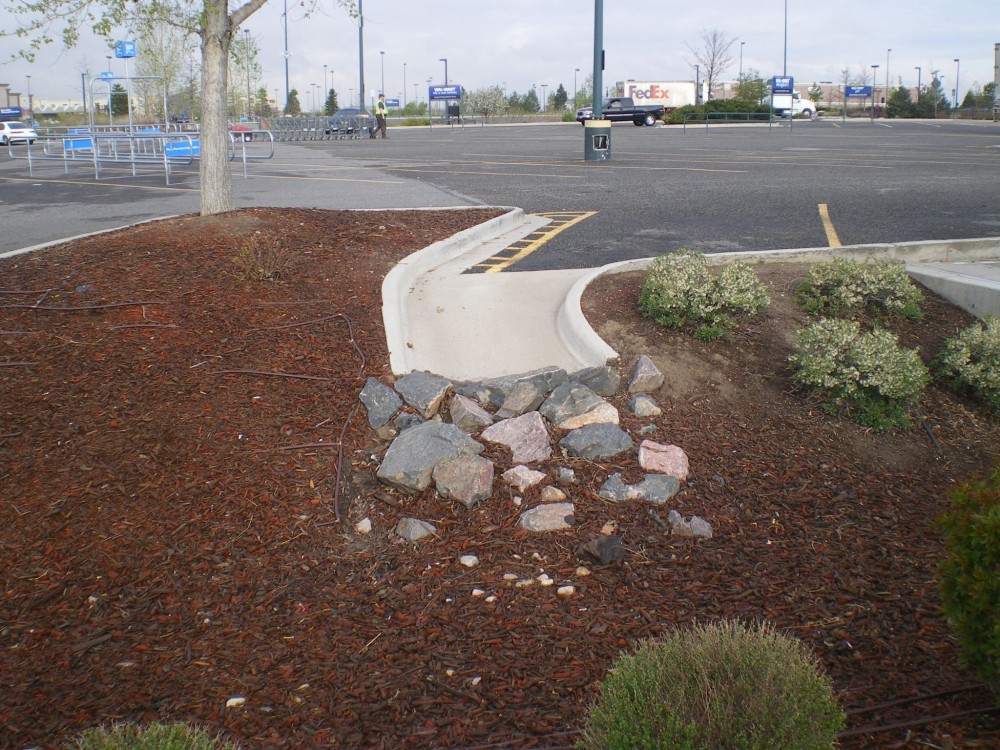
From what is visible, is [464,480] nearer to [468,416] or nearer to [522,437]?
[522,437]

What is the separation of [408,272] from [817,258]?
403 centimetres

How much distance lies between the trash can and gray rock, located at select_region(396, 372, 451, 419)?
1645 centimetres

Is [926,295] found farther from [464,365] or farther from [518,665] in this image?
[518,665]

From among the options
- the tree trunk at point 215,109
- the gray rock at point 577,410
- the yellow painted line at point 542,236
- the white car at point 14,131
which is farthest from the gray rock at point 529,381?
the white car at point 14,131

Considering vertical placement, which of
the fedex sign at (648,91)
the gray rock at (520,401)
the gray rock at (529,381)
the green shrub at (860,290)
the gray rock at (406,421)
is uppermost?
the fedex sign at (648,91)

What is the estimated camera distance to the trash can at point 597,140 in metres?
21.6

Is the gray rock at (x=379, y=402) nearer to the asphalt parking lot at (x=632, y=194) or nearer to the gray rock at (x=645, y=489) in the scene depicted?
the gray rock at (x=645, y=489)

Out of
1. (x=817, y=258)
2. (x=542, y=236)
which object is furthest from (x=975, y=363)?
(x=542, y=236)

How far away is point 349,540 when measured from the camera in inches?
199

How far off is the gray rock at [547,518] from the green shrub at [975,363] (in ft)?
11.3

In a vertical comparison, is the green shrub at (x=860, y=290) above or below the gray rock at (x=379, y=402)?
above

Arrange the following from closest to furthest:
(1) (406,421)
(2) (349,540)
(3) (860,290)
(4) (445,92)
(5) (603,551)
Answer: (5) (603,551) → (2) (349,540) → (1) (406,421) → (3) (860,290) → (4) (445,92)

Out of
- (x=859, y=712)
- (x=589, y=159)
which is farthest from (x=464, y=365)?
(x=589, y=159)

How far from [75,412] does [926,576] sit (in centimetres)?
513
